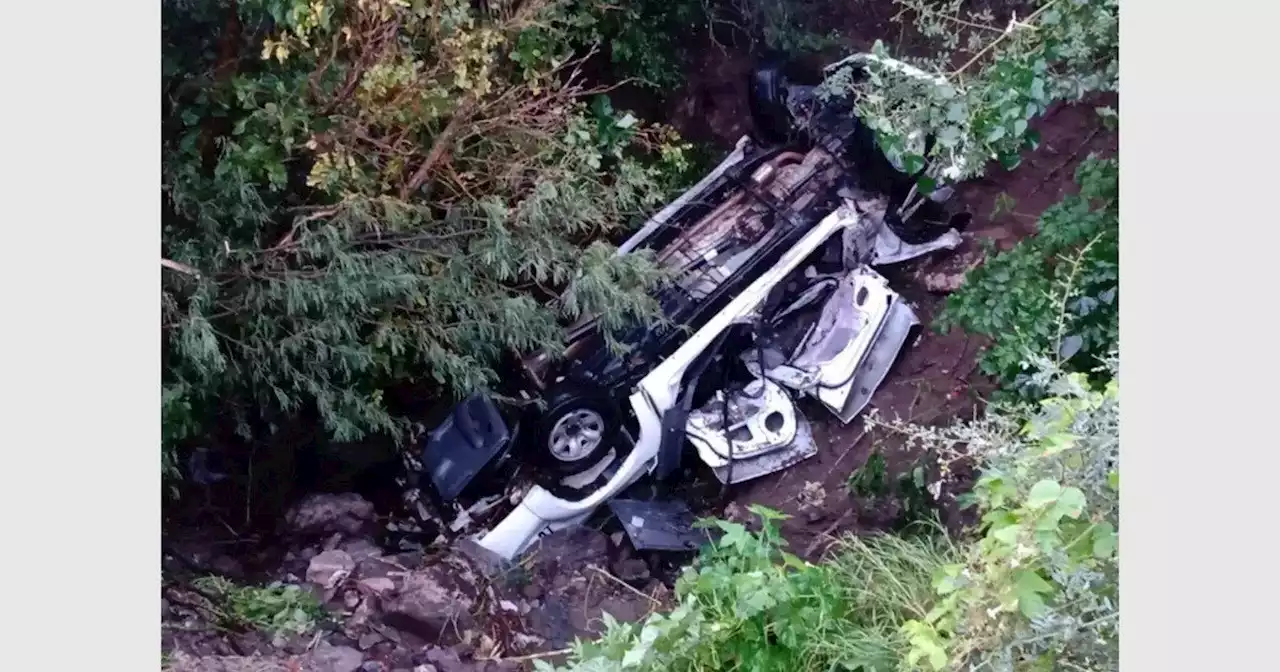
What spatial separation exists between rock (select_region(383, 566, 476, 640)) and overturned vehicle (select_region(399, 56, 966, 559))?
6.1 inches

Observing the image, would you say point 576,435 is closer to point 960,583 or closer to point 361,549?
point 361,549

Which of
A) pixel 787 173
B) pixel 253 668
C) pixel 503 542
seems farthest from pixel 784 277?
pixel 253 668

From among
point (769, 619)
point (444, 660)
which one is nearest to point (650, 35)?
point (769, 619)

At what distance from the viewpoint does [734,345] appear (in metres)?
2.62

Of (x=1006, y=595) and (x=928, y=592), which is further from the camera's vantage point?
(x=928, y=592)

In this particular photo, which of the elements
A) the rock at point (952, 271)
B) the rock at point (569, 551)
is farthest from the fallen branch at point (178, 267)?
the rock at point (952, 271)

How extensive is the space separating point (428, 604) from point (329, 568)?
0.96 feet

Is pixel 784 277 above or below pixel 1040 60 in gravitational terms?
below

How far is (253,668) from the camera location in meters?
2.26

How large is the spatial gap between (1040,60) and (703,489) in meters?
1.46

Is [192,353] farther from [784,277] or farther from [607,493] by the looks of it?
[784,277]

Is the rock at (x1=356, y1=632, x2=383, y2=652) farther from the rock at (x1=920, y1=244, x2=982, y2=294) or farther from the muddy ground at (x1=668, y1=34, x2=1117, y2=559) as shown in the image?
the rock at (x1=920, y1=244, x2=982, y2=294)

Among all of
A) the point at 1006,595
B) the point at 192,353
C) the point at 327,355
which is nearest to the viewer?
the point at 1006,595

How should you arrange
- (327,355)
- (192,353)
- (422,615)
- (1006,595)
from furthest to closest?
1. (422,615)
2. (327,355)
3. (192,353)
4. (1006,595)
